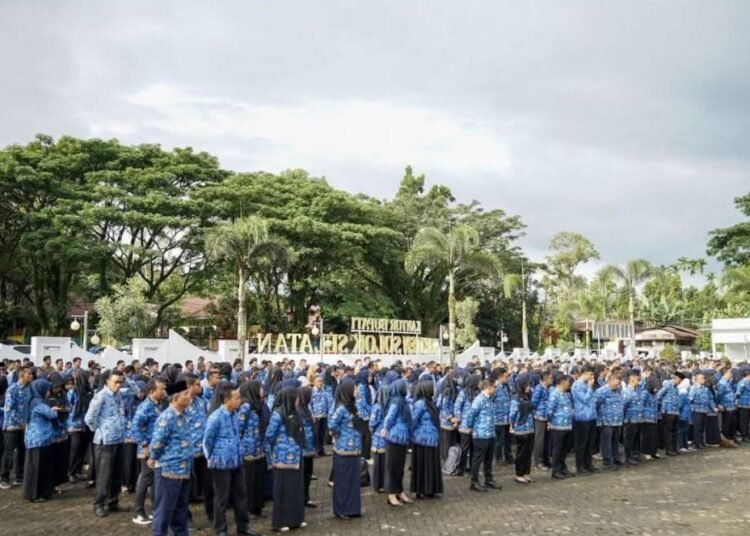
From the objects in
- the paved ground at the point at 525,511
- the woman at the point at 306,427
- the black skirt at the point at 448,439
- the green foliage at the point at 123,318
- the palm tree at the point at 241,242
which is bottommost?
the paved ground at the point at 525,511

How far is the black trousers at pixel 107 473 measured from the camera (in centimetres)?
916

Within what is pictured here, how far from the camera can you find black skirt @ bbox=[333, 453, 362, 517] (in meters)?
9.16

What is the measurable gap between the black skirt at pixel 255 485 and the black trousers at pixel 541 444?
571 centimetres

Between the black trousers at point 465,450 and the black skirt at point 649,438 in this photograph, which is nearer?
the black trousers at point 465,450

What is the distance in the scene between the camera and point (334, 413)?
9.21 m

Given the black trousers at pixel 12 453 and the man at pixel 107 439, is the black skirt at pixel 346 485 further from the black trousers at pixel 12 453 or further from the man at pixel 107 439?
the black trousers at pixel 12 453

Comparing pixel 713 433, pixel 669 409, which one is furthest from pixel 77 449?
pixel 713 433

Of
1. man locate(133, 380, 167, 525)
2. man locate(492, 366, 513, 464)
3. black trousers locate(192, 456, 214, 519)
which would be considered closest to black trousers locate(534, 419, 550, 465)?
man locate(492, 366, 513, 464)

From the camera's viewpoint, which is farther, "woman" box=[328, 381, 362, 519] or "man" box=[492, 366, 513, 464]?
"man" box=[492, 366, 513, 464]

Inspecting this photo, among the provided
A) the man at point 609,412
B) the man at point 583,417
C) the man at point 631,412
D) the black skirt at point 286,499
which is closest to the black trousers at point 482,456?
the man at point 583,417

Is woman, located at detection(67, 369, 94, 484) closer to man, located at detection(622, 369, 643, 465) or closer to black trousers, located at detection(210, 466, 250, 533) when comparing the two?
black trousers, located at detection(210, 466, 250, 533)

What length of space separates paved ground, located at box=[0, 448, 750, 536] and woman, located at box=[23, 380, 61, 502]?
0.24 metres

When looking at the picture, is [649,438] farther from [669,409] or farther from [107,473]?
[107,473]

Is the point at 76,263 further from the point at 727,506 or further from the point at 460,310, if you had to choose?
the point at 727,506
